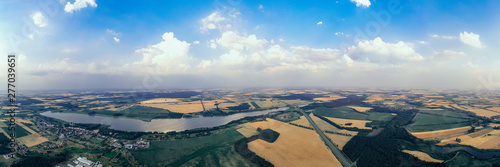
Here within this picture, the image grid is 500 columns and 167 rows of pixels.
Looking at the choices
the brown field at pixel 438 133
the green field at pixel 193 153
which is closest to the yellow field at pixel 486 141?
the brown field at pixel 438 133

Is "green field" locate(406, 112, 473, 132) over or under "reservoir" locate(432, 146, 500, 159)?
over

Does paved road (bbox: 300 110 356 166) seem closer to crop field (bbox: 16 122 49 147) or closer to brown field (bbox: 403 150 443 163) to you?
brown field (bbox: 403 150 443 163)

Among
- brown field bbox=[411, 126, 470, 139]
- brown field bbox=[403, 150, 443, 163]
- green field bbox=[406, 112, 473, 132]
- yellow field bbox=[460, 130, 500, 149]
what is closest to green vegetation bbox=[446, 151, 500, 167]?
brown field bbox=[403, 150, 443, 163]

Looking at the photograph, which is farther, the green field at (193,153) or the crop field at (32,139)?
the crop field at (32,139)

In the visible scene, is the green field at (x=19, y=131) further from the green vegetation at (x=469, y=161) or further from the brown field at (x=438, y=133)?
the brown field at (x=438, y=133)

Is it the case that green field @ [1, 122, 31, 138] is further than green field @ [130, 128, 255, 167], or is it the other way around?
green field @ [1, 122, 31, 138]

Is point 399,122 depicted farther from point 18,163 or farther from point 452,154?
point 18,163
